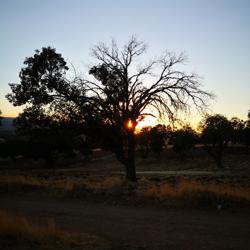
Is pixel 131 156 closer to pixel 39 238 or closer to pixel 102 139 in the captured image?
pixel 102 139

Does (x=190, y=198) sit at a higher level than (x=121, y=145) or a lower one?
lower

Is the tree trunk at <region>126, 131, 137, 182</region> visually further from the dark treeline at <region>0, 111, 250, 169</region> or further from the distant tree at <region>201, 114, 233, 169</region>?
the distant tree at <region>201, 114, 233, 169</region>

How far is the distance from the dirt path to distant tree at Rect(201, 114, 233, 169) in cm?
4793

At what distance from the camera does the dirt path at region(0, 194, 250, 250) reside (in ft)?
31.3

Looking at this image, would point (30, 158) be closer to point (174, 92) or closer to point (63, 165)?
point (63, 165)

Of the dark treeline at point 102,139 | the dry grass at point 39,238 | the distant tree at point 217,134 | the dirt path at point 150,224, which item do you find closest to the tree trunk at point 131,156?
the dark treeline at point 102,139

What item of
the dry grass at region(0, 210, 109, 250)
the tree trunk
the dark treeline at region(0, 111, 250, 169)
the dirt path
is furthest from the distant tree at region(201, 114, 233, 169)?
the dry grass at region(0, 210, 109, 250)

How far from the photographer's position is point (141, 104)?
25.5 m

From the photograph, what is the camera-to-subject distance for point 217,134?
205 feet

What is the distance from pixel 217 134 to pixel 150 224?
52.4m

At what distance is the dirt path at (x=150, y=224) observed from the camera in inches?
376

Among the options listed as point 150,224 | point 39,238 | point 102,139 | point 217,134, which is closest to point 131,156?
point 102,139

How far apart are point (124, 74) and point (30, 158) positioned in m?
79.8

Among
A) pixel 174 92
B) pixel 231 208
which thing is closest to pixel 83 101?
pixel 174 92
